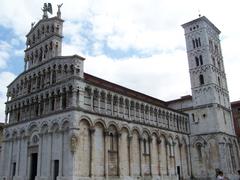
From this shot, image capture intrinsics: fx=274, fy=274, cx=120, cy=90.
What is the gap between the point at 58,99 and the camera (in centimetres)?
2702

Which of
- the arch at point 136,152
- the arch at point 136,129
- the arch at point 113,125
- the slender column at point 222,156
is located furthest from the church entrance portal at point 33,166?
the slender column at point 222,156

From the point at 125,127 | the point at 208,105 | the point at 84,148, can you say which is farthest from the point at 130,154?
the point at 208,105

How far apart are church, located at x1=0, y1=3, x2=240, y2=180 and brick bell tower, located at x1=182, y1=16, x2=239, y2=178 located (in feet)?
0.48

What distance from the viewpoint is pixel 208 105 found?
40.9 m

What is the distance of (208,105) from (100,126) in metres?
20.4

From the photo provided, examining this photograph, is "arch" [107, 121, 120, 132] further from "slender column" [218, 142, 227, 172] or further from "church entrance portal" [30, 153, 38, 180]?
"slender column" [218, 142, 227, 172]

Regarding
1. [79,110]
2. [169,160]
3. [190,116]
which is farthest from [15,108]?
[190,116]

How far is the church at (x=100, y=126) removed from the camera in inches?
1007

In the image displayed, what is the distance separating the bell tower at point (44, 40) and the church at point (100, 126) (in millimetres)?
110

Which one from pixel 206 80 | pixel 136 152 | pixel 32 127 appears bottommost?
pixel 136 152

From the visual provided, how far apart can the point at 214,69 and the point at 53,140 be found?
1122 inches

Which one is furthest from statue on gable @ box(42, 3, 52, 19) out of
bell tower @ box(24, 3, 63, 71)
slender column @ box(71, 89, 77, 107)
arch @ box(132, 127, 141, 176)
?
arch @ box(132, 127, 141, 176)

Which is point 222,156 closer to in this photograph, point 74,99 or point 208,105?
point 208,105

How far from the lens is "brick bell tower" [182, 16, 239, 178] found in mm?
39094
